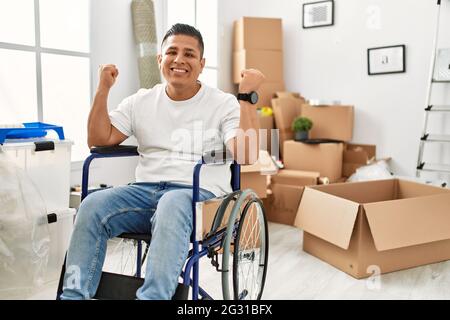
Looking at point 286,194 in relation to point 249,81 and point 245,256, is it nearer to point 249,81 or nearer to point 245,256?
point 245,256

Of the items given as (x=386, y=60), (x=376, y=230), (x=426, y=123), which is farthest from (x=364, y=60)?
(x=376, y=230)

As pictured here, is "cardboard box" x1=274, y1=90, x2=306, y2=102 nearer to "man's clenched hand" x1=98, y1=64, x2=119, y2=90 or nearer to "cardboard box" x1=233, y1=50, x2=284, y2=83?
"cardboard box" x1=233, y1=50, x2=284, y2=83

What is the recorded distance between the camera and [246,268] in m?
1.79

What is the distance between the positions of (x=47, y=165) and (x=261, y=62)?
7.26 ft

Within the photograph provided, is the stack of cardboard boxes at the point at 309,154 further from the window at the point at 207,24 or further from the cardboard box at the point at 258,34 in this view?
the window at the point at 207,24

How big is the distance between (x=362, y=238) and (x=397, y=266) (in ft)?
0.91

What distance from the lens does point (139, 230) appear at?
1382 millimetres

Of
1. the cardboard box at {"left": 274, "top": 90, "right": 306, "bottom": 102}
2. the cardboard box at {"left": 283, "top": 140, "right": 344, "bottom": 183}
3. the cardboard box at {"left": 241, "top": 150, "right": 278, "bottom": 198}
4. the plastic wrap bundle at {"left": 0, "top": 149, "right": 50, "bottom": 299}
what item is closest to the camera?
the plastic wrap bundle at {"left": 0, "top": 149, "right": 50, "bottom": 299}

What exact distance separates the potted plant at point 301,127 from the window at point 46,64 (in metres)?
1.54

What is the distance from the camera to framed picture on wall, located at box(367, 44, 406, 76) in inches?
130

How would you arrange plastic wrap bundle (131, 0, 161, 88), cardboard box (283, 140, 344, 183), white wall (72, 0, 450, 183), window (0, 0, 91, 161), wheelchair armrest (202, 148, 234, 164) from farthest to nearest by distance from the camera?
white wall (72, 0, 450, 183) → cardboard box (283, 140, 344, 183) → plastic wrap bundle (131, 0, 161, 88) → window (0, 0, 91, 161) → wheelchair armrest (202, 148, 234, 164)

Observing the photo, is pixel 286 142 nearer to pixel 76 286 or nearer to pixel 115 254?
pixel 115 254

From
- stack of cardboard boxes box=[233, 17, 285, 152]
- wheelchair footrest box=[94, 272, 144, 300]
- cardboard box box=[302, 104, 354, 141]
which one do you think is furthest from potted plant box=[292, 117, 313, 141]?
wheelchair footrest box=[94, 272, 144, 300]

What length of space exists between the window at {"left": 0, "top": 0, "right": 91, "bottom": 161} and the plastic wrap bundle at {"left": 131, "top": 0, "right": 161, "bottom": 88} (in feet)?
1.04
